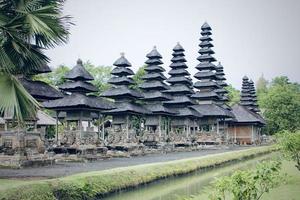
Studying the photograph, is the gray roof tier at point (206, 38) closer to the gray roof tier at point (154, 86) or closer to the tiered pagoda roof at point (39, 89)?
the gray roof tier at point (154, 86)

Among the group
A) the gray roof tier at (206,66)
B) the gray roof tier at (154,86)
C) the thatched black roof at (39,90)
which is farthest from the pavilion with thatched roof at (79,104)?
the gray roof tier at (206,66)

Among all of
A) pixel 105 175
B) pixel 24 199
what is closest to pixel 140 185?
pixel 105 175

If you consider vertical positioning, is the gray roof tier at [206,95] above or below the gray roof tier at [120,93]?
above

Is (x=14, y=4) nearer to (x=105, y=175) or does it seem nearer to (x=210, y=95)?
(x=105, y=175)

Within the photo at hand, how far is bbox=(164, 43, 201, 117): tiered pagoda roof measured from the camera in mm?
47875

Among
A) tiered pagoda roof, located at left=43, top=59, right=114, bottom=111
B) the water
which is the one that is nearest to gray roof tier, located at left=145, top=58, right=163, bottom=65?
tiered pagoda roof, located at left=43, top=59, right=114, bottom=111

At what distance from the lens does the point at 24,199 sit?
1055 centimetres

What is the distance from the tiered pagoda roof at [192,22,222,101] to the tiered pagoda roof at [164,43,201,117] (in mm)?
2489

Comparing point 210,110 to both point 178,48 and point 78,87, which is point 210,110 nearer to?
point 178,48

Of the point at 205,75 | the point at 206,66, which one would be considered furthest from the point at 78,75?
the point at 206,66

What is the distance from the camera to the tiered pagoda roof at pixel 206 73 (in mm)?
52750

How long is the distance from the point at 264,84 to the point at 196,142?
99.0 metres

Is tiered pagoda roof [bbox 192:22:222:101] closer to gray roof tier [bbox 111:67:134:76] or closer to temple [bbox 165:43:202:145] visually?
temple [bbox 165:43:202:145]

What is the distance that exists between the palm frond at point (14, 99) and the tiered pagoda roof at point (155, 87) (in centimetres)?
3333
